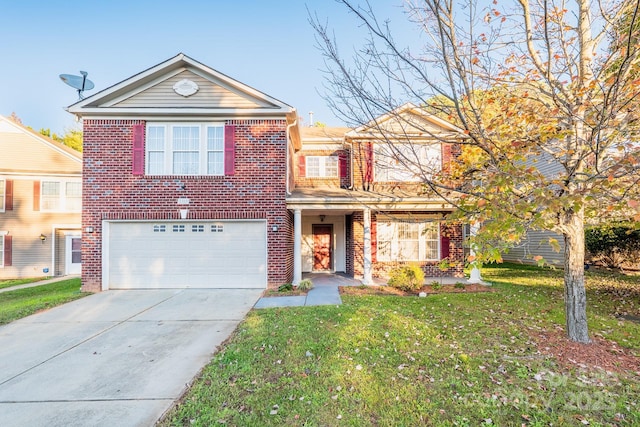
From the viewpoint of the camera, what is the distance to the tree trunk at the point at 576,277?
13.8 ft

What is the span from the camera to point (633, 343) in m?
4.30

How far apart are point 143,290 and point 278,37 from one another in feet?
27.0

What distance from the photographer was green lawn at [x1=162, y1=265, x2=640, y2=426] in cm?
269

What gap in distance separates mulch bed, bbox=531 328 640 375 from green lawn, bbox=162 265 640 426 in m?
0.14

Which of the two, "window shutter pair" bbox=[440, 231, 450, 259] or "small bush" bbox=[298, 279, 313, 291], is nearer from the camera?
"small bush" bbox=[298, 279, 313, 291]

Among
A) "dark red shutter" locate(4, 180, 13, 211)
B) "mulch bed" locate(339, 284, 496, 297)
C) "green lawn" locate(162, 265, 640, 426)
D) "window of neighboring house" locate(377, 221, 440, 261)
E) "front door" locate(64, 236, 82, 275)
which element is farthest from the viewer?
"front door" locate(64, 236, 82, 275)

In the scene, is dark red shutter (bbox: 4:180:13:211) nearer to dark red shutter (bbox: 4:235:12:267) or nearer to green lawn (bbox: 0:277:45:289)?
dark red shutter (bbox: 4:235:12:267)

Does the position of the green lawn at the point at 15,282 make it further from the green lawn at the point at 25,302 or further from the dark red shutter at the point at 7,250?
the green lawn at the point at 25,302

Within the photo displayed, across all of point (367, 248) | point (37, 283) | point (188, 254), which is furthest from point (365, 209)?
point (37, 283)

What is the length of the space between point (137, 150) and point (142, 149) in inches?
5.6

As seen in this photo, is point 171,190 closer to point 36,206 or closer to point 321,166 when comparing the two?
point 321,166

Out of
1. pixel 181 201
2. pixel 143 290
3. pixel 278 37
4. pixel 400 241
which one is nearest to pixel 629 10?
pixel 278 37

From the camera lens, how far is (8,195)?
13.0 metres

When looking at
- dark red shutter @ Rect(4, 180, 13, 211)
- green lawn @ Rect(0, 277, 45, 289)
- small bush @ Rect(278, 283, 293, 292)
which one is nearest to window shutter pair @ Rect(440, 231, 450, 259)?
small bush @ Rect(278, 283, 293, 292)
